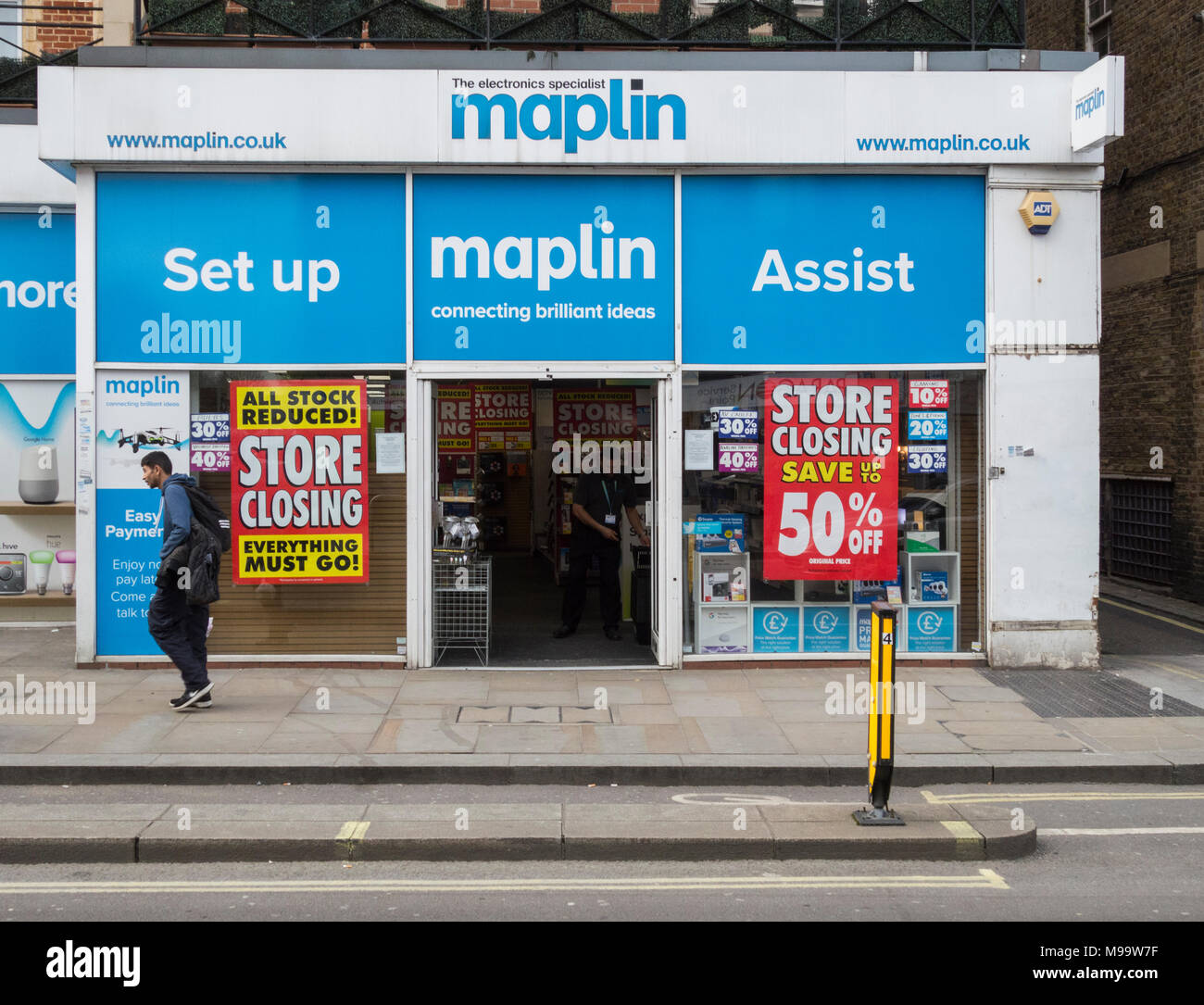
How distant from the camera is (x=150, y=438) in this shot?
10.5 m

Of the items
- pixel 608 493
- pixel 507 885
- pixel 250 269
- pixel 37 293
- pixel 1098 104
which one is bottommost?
pixel 507 885

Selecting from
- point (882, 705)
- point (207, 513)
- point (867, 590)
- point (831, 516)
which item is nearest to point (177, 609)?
point (207, 513)

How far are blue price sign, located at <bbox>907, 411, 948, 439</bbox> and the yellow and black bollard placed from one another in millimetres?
4584

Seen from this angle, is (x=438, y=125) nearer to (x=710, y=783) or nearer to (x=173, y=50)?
(x=173, y=50)

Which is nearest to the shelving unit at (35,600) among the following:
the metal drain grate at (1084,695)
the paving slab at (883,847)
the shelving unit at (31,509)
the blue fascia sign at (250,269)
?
the shelving unit at (31,509)

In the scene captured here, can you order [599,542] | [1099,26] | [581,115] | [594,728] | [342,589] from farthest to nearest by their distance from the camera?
[1099,26] < [599,542] < [342,589] < [581,115] < [594,728]

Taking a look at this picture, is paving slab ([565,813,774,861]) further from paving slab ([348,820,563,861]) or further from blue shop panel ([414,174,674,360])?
blue shop panel ([414,174,674,360])

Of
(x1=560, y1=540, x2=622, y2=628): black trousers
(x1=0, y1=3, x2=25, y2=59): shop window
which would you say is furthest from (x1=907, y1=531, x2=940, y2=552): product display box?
(x1=0, y1=3, x2=25, y2=59): shop window

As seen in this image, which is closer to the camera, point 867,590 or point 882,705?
point 882,705

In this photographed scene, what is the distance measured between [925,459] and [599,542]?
3.26 metres

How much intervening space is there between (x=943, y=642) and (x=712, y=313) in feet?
12.1

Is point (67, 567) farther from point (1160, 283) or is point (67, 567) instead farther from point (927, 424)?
point (1160, 283)

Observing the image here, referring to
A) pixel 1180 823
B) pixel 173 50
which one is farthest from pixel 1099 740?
pixel 173 50

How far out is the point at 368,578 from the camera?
418 inches
